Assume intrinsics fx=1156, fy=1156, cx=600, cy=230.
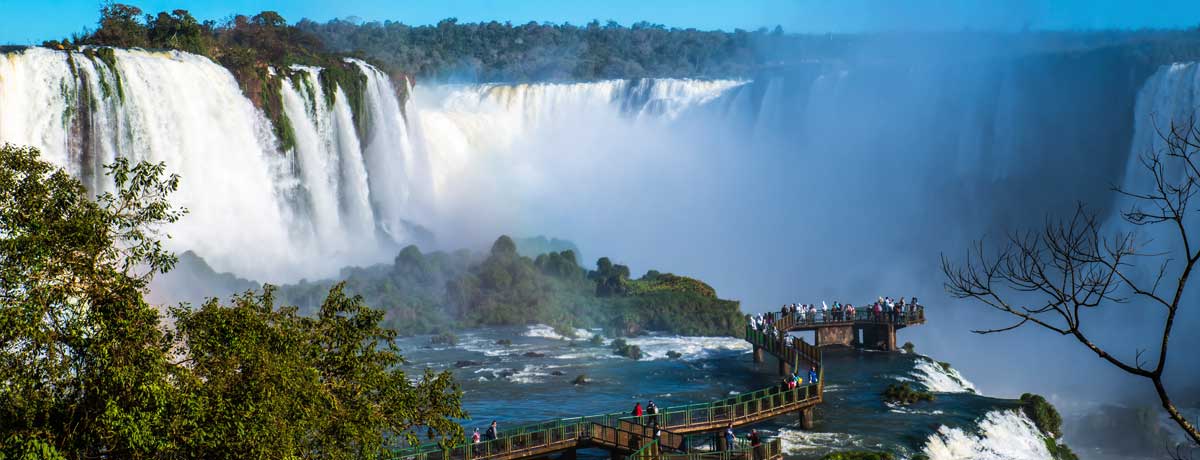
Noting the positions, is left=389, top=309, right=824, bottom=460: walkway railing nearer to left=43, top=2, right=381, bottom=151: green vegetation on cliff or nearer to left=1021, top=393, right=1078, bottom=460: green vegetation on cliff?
left=1021, top=393, right=1078, bottom=460: green vegetation on cliff

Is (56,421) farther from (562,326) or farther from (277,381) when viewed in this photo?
(562,326)

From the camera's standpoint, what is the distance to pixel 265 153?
45188 millimetres

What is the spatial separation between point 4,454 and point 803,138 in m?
63.0

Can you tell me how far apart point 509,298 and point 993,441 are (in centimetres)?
2206

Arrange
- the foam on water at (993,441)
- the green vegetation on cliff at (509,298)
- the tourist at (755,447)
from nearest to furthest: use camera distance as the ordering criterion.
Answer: the tourist at (755,447), the foam on water at (993,441), the green vegetation on cliff at (509,298)

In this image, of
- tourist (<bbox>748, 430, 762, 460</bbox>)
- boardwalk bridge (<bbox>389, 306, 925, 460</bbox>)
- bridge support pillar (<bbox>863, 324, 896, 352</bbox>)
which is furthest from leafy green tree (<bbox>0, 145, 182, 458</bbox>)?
bridge support pillar (<bbox>863, 324, 896, 352</bbox>)

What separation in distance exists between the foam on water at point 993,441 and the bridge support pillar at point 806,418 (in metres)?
2.74

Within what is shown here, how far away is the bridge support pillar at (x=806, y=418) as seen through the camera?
26.9 m

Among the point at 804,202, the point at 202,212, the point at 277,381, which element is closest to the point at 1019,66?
the point at 804,202

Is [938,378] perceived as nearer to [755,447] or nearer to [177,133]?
[755,447]

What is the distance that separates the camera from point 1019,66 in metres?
59.7

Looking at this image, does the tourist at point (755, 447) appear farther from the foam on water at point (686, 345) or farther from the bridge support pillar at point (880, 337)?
the bridge support pillar at point (880, 337)

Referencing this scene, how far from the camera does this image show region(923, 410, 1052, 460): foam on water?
84.6 ft

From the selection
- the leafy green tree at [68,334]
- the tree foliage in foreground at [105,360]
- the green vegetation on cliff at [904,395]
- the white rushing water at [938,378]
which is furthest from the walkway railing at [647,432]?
the leafy green tree at [68,334]
